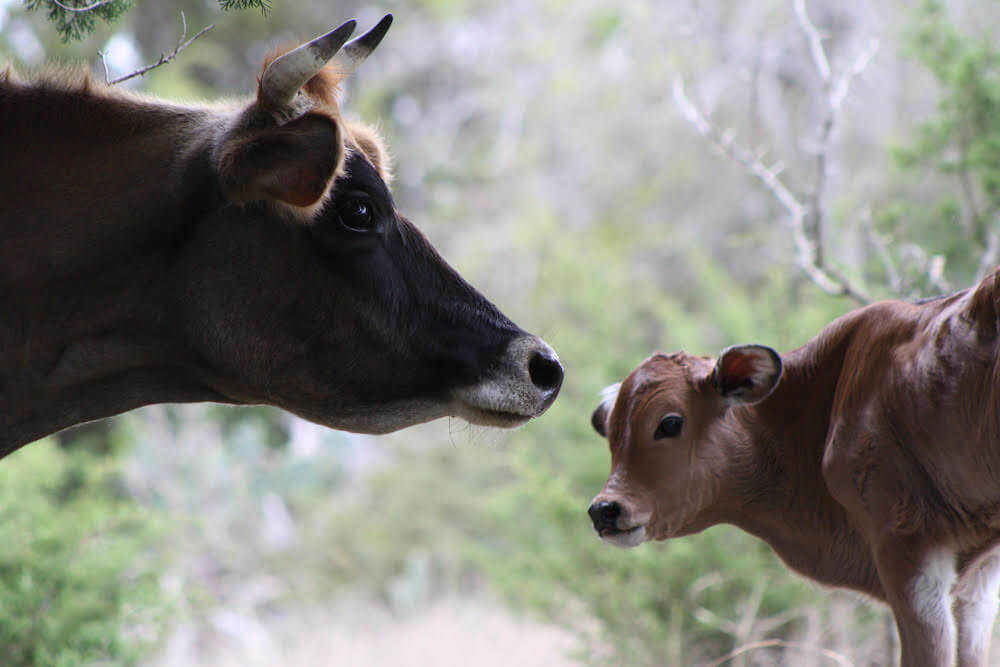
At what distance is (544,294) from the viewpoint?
51.0 ft

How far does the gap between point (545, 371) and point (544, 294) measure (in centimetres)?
1273

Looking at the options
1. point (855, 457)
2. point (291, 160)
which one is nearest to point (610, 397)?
point (855, 457)

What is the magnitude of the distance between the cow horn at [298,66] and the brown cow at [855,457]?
166 centimetres

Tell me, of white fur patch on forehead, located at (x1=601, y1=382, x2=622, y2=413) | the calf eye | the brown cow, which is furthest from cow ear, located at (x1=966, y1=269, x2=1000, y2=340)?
white fur patch on forehead, located at (x1=601, y1=382, x2=622, y2=413)

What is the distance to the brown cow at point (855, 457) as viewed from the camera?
2.84 meters

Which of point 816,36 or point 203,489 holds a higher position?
point 816,36

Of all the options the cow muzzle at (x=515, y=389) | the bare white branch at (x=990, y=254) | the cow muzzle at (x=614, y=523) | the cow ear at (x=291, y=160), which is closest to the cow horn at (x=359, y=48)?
the cow ear at (x=291, y=160)

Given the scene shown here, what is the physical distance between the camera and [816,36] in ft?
16.7

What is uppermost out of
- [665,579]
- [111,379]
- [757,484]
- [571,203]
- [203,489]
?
[111,379]

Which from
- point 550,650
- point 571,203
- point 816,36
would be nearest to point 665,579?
point 550,650

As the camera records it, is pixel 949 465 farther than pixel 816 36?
No

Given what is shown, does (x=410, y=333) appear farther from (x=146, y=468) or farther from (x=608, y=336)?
(x=146, y=468)

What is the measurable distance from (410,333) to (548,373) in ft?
1.32

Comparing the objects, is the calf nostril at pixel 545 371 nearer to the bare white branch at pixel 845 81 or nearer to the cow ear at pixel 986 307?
the cow ear at pixel 986 307
